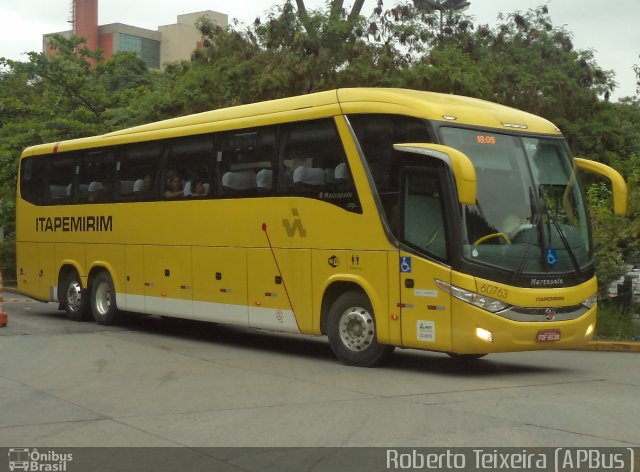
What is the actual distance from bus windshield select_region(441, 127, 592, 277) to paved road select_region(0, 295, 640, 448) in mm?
1519

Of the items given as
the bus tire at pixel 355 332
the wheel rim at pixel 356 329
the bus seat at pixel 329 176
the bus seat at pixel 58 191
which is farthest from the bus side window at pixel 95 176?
the wheel rim at pixel 356 329

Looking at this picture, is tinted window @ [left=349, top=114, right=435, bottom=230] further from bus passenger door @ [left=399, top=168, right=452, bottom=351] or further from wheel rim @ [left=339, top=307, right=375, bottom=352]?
wheel rim @ [left=339, top=307, right=375, bottom=352]

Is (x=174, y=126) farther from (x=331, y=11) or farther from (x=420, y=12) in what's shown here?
(x=420, y=12)

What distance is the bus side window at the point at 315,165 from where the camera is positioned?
1256 centimetres

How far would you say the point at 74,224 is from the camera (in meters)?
18.9

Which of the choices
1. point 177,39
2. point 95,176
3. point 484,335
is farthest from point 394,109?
point 177,39

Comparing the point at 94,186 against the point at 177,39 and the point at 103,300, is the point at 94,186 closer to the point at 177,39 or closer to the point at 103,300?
the point at 103,300

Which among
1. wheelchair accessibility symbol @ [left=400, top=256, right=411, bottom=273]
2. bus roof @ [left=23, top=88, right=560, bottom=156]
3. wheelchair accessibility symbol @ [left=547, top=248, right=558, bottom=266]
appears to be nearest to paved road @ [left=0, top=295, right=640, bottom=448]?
wheelchair accessibility symbol @ [left=400, top=256, right=411, bottom=273]

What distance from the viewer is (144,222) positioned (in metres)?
16.9

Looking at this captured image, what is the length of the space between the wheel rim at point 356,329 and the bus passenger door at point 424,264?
69 centimetres

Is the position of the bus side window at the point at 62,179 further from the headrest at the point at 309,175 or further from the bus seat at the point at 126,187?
the headrest at the point at 309,175

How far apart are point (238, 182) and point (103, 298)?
17.3 ft

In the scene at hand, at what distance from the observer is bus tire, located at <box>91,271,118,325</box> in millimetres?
17922
